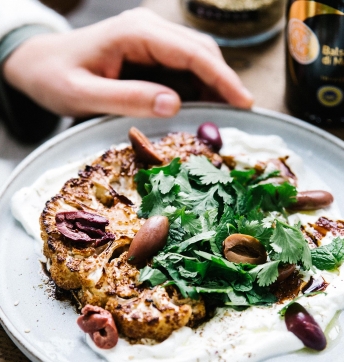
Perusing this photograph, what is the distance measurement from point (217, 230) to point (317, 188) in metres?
0.44

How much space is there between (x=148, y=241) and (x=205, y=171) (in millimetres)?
335

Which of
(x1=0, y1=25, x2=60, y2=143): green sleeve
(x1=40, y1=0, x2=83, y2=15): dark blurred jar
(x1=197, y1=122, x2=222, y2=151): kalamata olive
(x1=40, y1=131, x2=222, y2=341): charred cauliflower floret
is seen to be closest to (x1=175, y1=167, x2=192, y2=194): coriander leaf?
(x1=40, y1=131, x2=222, y2=341): charred cauliflower floret

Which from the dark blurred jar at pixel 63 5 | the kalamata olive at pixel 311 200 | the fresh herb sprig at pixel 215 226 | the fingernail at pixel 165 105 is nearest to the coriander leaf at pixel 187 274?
the fresh herb sprig at pixel 215 226

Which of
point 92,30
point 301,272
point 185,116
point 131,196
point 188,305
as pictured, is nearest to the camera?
point 188,305

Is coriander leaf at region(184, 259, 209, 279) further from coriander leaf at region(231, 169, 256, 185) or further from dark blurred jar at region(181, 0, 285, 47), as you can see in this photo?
dark blurred jar at region(181, 0, 285, 47)

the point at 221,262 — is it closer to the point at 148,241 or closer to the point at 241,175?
the point at 148,241

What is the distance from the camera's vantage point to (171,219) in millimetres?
1288

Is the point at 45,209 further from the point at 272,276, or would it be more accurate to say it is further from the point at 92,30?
the point at 92,30

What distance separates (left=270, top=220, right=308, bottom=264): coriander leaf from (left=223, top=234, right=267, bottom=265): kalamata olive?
36 mm

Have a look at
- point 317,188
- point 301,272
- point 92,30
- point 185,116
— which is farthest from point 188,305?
point 92,30

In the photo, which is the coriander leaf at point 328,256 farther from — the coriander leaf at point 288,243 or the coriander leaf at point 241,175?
the coriander leaf at point 241,175

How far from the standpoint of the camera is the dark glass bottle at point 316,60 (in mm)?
1650

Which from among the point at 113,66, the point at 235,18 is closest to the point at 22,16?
the point at 113,66

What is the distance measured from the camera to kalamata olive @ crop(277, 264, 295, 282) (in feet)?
4.00
